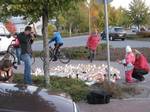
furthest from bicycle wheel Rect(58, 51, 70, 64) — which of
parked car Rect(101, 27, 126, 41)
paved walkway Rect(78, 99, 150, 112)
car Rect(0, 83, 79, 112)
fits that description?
parked car Rect(101, 27, 126, 41)

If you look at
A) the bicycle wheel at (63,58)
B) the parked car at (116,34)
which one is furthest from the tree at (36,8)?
the parked car at (116,34)

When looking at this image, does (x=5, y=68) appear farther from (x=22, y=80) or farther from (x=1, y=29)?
(x=1, y=29)

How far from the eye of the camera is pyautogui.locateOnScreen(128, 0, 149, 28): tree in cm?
7231

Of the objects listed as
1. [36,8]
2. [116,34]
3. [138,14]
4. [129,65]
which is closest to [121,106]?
[36,8]

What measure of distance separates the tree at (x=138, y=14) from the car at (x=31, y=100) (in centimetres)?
6733

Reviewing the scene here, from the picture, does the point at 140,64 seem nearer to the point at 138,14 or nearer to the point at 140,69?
the point at 140,69

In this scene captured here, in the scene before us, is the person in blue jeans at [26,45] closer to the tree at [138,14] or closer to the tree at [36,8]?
the tree at [36,8]

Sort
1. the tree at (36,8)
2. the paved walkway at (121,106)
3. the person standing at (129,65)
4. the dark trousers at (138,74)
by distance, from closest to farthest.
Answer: the paved walkway at (121,106)
the tree at (36,8)
the person standing at (129,65)
the dark trousers at (138,74)

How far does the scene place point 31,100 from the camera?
184 inches

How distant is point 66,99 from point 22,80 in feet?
28.7

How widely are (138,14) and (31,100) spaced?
68906 millimetres

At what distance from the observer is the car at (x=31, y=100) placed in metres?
4.33

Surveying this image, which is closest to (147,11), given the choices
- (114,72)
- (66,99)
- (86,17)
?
(86,17)

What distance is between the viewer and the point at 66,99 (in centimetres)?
525
